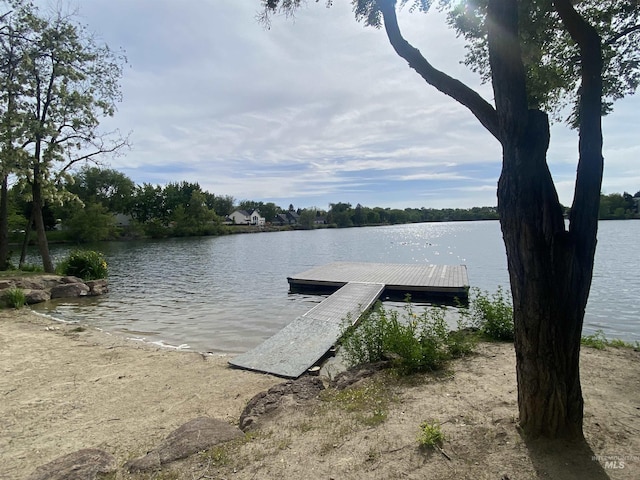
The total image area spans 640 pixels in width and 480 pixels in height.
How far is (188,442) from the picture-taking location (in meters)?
3.08

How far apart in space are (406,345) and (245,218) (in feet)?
334

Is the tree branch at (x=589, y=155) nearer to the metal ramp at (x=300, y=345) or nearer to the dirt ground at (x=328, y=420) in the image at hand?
the dirt ground at (x=328, y=420)

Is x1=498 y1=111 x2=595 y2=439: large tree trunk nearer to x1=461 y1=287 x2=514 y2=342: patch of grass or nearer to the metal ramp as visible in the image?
x1=461 y1=287 x2=514 y2=342: patch of grass

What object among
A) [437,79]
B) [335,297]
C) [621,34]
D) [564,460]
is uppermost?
[621,34]

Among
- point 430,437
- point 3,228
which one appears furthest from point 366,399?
point 3,228

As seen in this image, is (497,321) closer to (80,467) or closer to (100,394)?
(80,467)

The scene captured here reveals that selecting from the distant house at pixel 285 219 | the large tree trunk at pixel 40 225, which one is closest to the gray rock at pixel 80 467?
the large tree trunk at pixel 40 225

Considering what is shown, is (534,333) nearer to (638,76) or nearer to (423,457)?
(423,457)

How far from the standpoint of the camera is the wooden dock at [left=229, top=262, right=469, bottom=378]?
21.5 feet

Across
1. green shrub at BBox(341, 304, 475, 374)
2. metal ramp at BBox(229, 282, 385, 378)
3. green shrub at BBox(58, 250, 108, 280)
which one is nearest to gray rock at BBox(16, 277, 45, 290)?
green shrub at BBox(58, 250, 108, 280)

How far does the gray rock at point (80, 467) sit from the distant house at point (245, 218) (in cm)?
9659

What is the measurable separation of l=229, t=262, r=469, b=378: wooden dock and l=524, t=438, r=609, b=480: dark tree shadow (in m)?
3.87

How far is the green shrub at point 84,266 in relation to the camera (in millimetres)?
16250

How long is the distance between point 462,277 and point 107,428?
1354 centimetres
